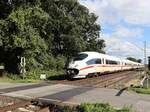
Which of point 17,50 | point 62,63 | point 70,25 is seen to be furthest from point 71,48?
point 17,50

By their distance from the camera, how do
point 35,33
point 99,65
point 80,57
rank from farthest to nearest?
point 99,65, point 80,57, point 35,33

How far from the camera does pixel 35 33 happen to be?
3228 cm

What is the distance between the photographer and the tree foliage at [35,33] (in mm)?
30141

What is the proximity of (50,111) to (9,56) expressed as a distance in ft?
68.1

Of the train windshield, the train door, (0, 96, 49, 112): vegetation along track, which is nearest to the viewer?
(0, 96, 49, 112): vegetation along track

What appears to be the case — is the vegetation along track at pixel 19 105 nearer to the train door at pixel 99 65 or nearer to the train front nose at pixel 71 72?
the train front nose at pixel 71 72

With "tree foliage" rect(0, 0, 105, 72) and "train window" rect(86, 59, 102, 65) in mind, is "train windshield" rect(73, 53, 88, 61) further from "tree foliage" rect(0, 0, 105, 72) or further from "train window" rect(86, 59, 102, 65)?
"tree foliage" rect(0, 0, 105, 72)

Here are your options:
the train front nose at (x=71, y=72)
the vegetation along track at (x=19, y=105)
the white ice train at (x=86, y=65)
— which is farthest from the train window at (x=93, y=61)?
the vegetation along track at (x=19, y=105)

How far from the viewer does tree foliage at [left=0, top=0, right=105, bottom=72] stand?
30141mm

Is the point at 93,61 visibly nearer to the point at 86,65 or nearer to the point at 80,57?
the point at 80,57

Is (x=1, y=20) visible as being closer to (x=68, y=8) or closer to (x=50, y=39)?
(x=50, y=39)

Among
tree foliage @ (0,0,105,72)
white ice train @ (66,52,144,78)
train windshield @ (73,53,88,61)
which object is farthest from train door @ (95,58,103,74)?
tree foliage @ (0,0,105,72)

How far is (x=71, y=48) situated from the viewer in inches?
2175

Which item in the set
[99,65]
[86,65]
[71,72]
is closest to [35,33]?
[71,72]
